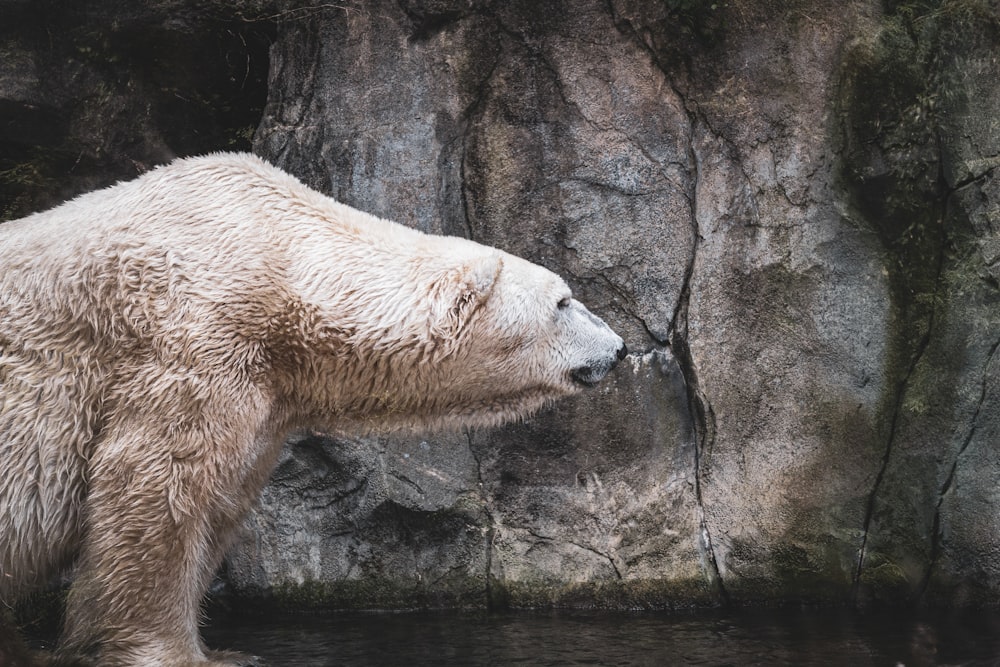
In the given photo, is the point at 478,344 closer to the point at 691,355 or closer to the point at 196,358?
the point at 196,358

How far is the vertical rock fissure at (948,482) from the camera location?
5098 millimetres


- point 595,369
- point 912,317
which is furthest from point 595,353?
point 912,317

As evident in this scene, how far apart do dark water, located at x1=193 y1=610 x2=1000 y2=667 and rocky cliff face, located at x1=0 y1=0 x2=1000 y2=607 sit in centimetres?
27

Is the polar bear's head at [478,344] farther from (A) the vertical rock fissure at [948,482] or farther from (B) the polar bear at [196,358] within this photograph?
(A) the vertical rock fissure at [948,482]

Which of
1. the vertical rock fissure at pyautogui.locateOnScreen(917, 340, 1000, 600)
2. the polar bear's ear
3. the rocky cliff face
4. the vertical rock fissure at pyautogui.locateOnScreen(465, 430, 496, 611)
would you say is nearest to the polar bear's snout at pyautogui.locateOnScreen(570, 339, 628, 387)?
the polar bear's ear

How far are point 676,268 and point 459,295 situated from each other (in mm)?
1874

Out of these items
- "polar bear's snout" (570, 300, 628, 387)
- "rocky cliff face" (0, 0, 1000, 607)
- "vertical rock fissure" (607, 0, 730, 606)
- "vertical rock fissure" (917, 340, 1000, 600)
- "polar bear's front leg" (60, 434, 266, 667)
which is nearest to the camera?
"polar bear's front leg" (60, 434, 266, 667)

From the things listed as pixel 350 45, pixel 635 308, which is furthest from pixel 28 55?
pixel 635 308

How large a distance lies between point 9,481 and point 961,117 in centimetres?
462

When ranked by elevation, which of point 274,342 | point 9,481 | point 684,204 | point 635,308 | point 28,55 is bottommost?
point 9,481

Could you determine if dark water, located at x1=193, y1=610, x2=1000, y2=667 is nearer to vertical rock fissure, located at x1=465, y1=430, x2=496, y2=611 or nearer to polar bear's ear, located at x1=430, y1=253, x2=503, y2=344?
vertical rock fissure, located at x1=465, y1=430, x2=496, y2=611

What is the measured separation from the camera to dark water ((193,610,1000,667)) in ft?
13.9

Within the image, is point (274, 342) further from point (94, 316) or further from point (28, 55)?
point (28, 55)

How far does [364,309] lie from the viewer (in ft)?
12.7
